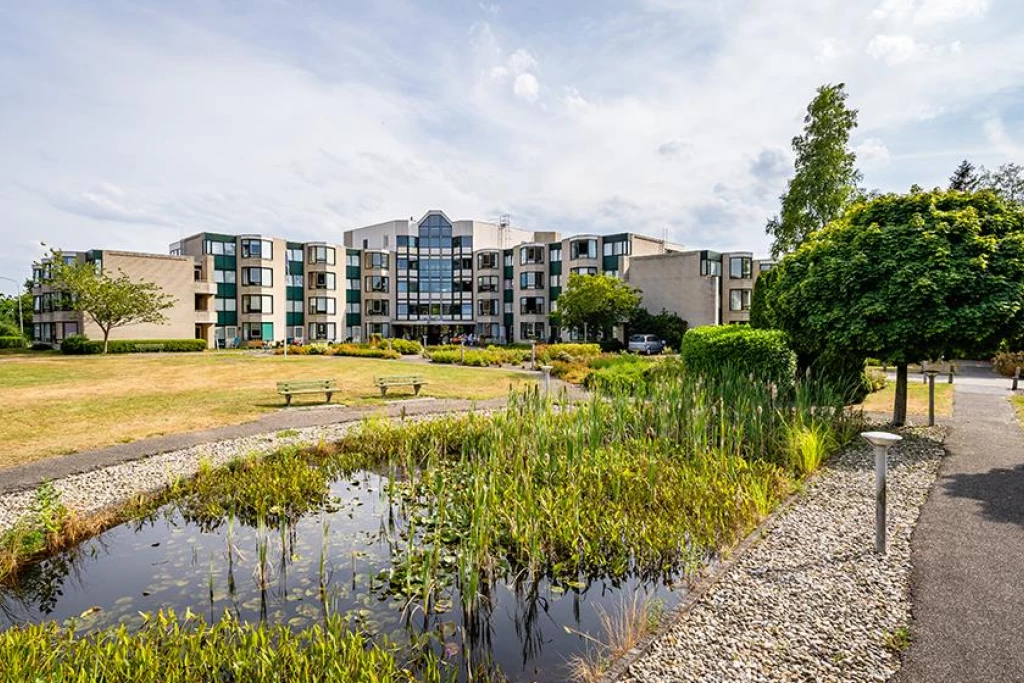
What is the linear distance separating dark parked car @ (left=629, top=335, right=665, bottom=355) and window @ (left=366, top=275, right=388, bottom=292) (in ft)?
106

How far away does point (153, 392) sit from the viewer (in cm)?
2127

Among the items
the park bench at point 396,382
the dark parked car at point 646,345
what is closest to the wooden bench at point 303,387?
the park bench at point 396,382

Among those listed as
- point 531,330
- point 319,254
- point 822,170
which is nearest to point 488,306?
point 531,330

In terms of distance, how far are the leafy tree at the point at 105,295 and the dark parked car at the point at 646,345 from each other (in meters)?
36.0

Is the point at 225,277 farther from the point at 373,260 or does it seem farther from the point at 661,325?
the point at 661,325

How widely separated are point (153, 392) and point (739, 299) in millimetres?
43859

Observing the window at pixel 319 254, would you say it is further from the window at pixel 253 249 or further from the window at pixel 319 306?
the window at pixel 253 249

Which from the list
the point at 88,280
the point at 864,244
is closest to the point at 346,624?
the point at 864,244

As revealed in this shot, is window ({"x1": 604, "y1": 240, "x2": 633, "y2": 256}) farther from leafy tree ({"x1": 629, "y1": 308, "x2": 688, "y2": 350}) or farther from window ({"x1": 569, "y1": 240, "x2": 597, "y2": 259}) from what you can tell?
leafy tree ({"x1": 629, "y1": 308, "x2": 688, "y2": 350})

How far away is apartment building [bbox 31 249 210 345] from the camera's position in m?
46.7

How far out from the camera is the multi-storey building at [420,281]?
164 ft

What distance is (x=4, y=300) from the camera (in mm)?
82188

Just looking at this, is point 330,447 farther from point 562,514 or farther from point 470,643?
point 470,643

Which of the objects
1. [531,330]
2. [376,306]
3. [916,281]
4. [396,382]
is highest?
[376,306]
